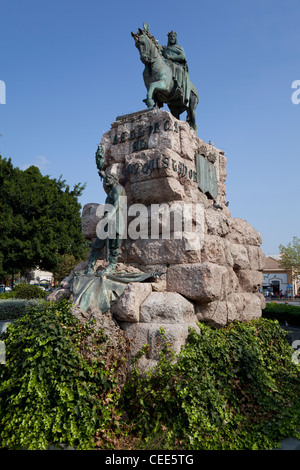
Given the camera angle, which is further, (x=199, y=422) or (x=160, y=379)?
(x=160, y=379)

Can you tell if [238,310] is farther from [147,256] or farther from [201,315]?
[147,256]

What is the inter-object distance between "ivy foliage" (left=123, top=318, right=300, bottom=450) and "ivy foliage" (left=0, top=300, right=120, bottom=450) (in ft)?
1.36

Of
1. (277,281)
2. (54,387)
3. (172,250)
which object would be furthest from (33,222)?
(277,281)

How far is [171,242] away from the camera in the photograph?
5586 mm

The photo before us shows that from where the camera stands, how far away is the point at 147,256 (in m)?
5.83

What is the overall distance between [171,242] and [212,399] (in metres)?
2.31

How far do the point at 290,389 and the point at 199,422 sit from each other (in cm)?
186

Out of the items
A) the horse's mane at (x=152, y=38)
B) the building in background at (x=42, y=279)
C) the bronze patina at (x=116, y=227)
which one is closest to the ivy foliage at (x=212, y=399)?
the bronze patina at (x=116, y=227)

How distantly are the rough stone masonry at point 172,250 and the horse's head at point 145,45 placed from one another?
123 cm

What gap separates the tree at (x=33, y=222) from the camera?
23453 millimetres

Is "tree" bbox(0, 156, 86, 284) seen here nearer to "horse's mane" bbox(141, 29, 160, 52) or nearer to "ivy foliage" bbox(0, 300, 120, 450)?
"horse's mane" bbox(141, 29, 160, 52)

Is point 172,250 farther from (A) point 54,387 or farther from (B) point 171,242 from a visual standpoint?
(A) point 54,387

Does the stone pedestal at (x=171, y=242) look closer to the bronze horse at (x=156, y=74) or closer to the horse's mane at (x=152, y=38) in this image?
the bronze horse at (x=156, y=74)
